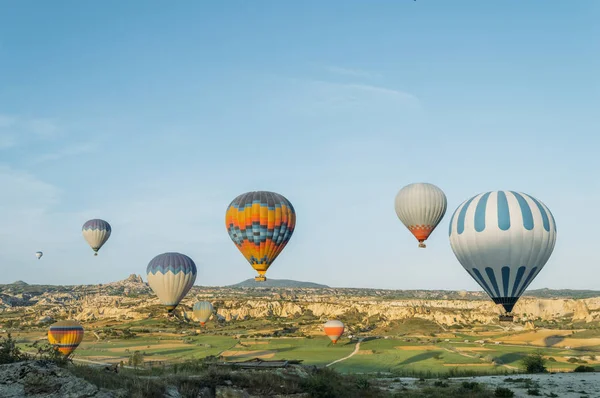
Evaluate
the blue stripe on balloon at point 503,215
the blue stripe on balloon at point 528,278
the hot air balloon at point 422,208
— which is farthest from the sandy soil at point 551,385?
the hot air balloon at point 422,208

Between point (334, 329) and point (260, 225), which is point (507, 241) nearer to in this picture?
point (260, 225)

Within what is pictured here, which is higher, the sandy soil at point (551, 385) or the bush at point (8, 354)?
the bush at point (8, 354)

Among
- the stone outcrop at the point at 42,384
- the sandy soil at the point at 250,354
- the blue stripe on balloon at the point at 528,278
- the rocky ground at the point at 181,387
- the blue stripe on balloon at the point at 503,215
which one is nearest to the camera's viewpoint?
the stone outcrop at the point at 42,384

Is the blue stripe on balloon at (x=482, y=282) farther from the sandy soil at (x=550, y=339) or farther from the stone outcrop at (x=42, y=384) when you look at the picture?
the sandy soil at (x=550, y=339)

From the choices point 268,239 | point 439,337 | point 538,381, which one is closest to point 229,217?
point 268,239

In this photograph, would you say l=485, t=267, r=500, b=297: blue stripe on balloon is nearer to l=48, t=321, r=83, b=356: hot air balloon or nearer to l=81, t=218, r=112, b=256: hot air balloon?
l=48, t=321, r=83, b=356: hot air balloon

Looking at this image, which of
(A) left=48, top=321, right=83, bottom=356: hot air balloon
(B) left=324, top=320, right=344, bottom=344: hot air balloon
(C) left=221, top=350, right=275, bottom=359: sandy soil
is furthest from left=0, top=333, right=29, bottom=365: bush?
(B) left=324, top=320, right=344, bottom=344: hot air balloon

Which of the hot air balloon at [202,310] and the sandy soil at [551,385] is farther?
the hot air balloon at [202,310]
